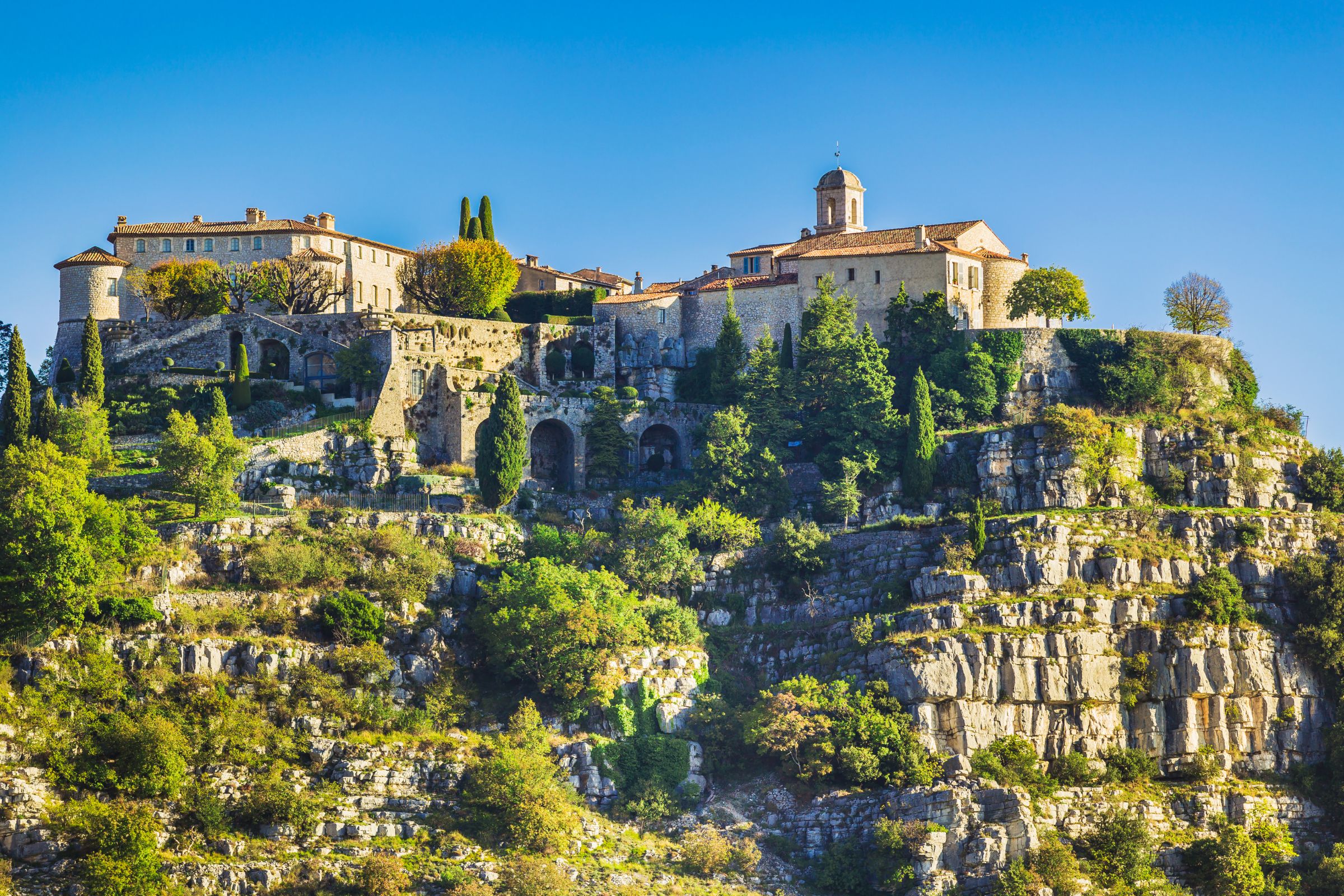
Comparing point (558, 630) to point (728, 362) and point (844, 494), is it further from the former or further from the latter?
point (728, 362)

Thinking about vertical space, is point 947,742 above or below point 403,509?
below

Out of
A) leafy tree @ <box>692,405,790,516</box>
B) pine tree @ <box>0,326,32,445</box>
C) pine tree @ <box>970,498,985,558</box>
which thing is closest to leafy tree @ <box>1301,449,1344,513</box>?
pine tree @ <box>970,498,985,558</box>

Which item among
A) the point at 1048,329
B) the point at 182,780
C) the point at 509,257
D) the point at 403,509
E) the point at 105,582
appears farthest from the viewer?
the point at 509,257

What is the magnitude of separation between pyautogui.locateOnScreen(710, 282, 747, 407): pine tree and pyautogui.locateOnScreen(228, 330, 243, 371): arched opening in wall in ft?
71.8

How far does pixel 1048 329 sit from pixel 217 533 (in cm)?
3780

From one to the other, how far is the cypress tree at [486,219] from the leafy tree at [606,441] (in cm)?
1826

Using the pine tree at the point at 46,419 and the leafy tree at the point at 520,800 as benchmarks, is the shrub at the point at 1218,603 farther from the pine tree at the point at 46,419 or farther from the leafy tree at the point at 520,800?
the pine tree at the point at 46,419

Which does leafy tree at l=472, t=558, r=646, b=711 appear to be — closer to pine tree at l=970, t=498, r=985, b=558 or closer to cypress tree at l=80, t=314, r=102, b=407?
pine tree at l=970, t=498, r=985, b=558

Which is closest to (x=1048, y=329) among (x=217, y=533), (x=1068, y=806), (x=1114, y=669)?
(x=1114, y=669)

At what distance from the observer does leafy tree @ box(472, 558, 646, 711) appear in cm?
7150

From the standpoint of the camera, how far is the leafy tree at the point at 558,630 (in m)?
71.5

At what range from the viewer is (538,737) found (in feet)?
228

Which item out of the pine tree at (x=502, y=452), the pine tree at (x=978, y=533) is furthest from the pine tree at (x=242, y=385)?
the pine tree at (x=978, y=533)

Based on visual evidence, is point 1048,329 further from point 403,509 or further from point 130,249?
point 130,249
